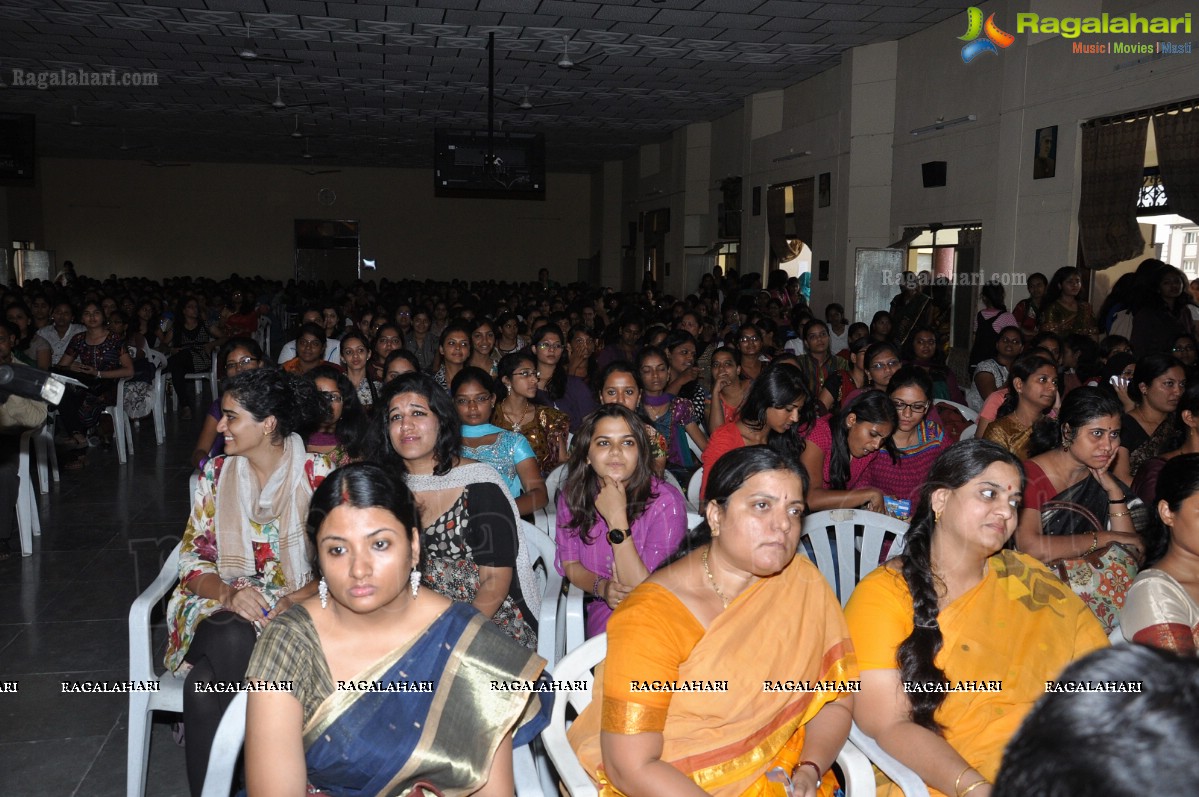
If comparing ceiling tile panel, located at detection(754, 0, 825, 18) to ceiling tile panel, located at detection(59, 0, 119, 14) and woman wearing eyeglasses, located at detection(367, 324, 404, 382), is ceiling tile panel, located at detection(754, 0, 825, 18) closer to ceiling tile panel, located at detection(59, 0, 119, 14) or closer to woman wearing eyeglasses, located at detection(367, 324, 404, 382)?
woman wearing eyeglasses, located at detection(367, 324, 404, 382)

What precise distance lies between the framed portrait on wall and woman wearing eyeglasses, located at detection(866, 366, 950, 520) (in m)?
4.36

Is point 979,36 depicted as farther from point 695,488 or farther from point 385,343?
point 695,488

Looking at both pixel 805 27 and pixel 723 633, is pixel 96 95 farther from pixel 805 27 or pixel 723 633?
pixel 723 633

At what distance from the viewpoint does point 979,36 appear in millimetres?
7715

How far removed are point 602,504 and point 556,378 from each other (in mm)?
2346

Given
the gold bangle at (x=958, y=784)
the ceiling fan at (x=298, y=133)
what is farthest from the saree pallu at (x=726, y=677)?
the ceiling fan at (x=298, y=133)

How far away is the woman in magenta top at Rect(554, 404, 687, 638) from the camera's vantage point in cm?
265

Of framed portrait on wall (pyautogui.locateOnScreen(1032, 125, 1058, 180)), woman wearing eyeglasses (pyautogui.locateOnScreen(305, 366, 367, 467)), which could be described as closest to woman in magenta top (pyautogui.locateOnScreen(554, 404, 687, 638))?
woman wearing eyeglasses (pyautogui.locateOnScreen(305, 366, 367, 467))

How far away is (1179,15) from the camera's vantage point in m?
5.65

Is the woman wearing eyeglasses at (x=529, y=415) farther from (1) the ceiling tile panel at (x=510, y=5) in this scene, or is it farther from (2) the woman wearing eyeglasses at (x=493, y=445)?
(1) the ceiling tile panel at (x=510, y=5)

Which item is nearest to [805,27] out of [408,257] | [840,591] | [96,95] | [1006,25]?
[1006,25]

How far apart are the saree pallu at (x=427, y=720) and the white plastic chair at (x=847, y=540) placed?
56.9 inches

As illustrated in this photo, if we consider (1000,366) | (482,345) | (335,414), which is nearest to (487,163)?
(482,345)

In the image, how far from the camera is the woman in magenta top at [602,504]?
8.69 ft
